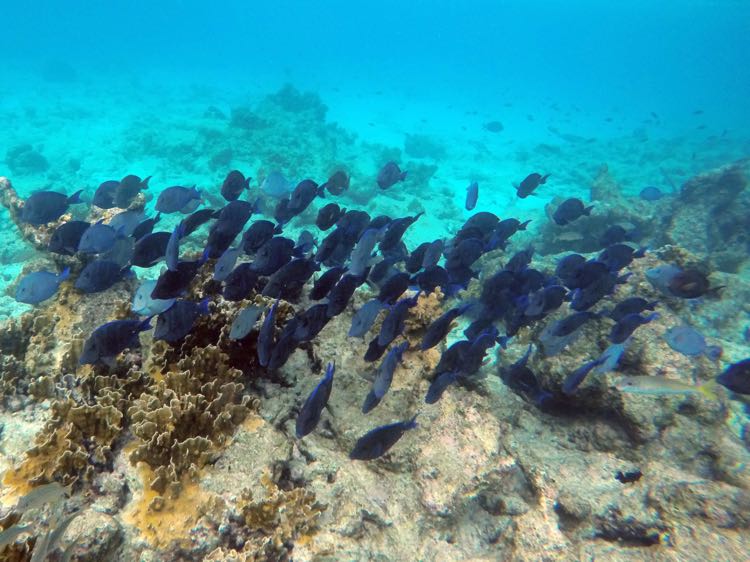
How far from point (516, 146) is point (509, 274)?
37.6 metres

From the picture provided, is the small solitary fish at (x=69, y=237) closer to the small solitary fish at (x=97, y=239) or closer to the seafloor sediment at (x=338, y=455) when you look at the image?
the small solitary fish at (x=97, y=239)

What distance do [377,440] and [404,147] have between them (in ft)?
107

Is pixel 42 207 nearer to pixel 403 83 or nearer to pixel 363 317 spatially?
pixel 363 317

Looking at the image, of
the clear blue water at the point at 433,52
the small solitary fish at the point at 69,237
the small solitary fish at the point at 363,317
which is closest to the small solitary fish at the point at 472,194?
the small solitary fish at the point at 363,317

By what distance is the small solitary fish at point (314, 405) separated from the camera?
Answer: 101 inches

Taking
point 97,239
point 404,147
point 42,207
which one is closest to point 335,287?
point 97,239

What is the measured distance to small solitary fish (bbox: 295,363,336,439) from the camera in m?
2.55

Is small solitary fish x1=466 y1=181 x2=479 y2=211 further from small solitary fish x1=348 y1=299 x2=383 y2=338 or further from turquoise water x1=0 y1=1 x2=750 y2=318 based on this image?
turquoise water x1=0 y1=1 x2=750 y2=318

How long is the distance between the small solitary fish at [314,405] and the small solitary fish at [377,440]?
0.44m

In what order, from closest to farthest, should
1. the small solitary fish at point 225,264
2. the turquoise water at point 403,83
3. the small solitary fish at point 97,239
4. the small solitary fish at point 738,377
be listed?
the small solitary fish at point 225,264, the small solitary fish at point 97,239, the small solitary fish at point 738,377, the turquoise water at point 403,83

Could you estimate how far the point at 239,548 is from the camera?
8.77 ft

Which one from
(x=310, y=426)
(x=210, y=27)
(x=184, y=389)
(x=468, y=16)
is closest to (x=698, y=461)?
(x=310, y=426)

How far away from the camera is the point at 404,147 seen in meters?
33.2

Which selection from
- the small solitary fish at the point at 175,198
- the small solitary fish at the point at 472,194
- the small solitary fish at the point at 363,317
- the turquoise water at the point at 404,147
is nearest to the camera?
the small solitary fish at the point at 363,317
